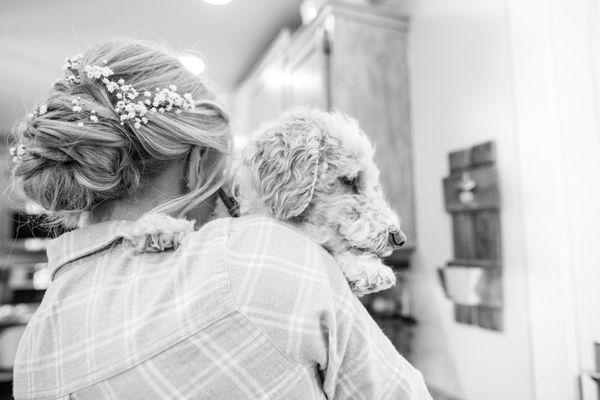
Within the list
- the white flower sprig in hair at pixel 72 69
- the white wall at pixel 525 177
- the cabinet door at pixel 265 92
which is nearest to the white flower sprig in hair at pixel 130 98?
the white flower sprig in hair at pixel 72 69

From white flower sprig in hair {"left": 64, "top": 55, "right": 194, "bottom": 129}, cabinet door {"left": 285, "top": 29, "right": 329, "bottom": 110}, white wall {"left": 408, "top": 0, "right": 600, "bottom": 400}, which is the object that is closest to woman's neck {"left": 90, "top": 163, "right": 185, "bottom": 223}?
white flower sprig in hair {"left": 64, "top": 55, "right": 194, "bottom": 129}

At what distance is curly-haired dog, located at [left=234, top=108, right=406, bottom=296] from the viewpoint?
2.70ft

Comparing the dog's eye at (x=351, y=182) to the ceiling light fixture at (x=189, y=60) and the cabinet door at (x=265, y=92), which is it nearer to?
the ceiling light fixture at (x=189, y=60)

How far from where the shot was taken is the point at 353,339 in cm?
57

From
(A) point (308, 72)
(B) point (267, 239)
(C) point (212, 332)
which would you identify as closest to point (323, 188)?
(B) point (267, 239)

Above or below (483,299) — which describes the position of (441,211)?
above

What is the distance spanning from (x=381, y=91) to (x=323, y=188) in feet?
3.67

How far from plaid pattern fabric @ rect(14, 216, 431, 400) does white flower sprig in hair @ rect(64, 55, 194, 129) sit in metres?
0.22

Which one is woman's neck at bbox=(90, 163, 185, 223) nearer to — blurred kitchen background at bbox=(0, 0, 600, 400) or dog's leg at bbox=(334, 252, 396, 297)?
blurred kitchen background at bbox=(0, 0, 600, 400)

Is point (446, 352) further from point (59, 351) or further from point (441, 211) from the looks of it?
point (59, 351)

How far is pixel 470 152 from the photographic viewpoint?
157cm

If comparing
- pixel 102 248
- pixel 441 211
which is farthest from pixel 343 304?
pixel 441 211

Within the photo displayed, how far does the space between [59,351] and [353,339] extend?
15.2 inches

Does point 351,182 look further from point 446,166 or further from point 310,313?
point 446,166
